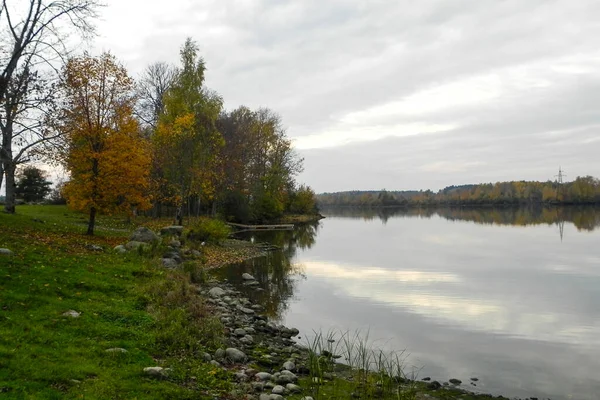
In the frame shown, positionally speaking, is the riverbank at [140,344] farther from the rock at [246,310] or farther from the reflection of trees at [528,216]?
the reflection of trees at [528,216]

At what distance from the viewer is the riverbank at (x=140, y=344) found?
7301 mm

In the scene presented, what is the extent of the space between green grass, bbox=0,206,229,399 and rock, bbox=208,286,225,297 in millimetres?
1129

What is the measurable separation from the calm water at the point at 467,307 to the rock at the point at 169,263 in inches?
109

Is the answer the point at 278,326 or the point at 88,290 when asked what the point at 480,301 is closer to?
the point at 278,326

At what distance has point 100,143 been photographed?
2269cm

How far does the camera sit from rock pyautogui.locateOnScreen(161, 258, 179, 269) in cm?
1969

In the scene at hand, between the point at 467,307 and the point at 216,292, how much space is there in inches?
381

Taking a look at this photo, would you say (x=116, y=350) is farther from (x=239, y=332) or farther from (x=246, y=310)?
(x=246, y=310)

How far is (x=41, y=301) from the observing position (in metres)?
10.6

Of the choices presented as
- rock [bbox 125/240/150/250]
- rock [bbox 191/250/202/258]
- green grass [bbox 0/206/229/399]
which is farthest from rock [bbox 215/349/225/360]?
rock [bbox 191/250/202/258]

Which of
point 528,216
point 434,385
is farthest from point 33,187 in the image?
point 528,216

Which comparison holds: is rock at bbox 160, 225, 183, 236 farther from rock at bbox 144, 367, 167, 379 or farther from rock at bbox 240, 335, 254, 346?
rock at bbox 144, 367, 167, 379

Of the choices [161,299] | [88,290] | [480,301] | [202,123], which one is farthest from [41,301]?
[202,123]

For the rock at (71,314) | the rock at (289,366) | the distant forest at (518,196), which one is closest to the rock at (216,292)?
the rock at (71,314)
